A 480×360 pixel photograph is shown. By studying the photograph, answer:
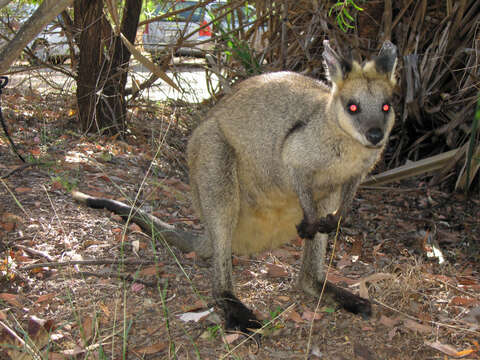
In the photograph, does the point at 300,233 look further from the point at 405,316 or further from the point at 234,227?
the point at 405,316

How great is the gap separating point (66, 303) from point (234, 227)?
1.06 metres

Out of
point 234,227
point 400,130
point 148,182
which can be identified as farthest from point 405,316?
point 400,130

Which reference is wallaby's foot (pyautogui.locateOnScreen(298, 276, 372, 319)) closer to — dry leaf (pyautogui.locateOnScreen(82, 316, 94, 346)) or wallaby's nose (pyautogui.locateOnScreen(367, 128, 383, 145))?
wallaby's nose (pyautogui.locateOnScreen(367, 128, 383, 145))

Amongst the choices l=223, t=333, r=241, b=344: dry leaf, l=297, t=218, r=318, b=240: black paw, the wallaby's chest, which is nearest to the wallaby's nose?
l=297, t=218, r=318, b=240: black paw

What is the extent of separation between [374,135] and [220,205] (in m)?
1.01

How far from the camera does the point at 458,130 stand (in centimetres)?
513

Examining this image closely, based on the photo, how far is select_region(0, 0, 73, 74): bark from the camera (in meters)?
2.41

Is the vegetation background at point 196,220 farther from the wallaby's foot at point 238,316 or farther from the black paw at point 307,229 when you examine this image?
the black paw at point 307,229

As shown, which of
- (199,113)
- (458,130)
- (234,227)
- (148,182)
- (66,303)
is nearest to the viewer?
(66,303)

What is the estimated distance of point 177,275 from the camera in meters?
3.43

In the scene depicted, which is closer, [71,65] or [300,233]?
[300,233]

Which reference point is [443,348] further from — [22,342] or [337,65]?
[22,342]

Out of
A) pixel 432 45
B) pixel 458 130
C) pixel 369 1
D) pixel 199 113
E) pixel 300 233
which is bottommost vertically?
pixel 300 233

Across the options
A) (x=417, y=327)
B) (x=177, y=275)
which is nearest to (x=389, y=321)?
(x=417, y=327)
